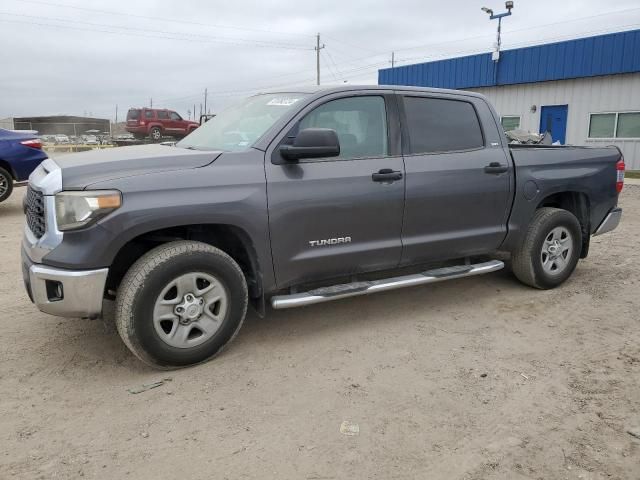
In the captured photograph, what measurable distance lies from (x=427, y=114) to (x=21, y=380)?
3.49 meters

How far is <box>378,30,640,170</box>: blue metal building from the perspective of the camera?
16797mm

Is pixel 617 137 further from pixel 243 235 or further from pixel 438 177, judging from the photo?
pixel 243 235

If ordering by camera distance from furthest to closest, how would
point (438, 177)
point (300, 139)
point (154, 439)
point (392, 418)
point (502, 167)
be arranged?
point (502, 167) < point (438, 177) < point (300, 139) < point (392, 418) < point (154, 439)

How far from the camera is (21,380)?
128 inches

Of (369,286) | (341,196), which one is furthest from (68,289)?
(369,286)

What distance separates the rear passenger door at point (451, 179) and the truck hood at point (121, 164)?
5.22 feet

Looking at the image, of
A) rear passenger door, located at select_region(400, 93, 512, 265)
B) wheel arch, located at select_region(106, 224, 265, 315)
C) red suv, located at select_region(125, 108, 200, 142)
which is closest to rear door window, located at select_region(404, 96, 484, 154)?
rear passenger door, located at select_region(400, 93, 512, 265)

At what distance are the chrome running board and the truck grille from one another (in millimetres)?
1532

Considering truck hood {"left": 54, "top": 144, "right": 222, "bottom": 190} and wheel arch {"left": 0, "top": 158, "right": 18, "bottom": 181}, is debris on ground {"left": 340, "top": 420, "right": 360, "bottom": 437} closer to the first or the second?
truck hood {"left": 54, "top": 144, "right": 222, "bottom": 190}

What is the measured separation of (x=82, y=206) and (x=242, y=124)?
146 centimetres

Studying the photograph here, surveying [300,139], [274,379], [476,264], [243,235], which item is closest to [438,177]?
[476,264]

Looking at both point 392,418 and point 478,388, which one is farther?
point 478,388

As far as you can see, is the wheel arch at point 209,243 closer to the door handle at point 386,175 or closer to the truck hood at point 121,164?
the truck hood at point 121,164

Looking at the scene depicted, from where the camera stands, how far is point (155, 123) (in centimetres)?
A: 2902
